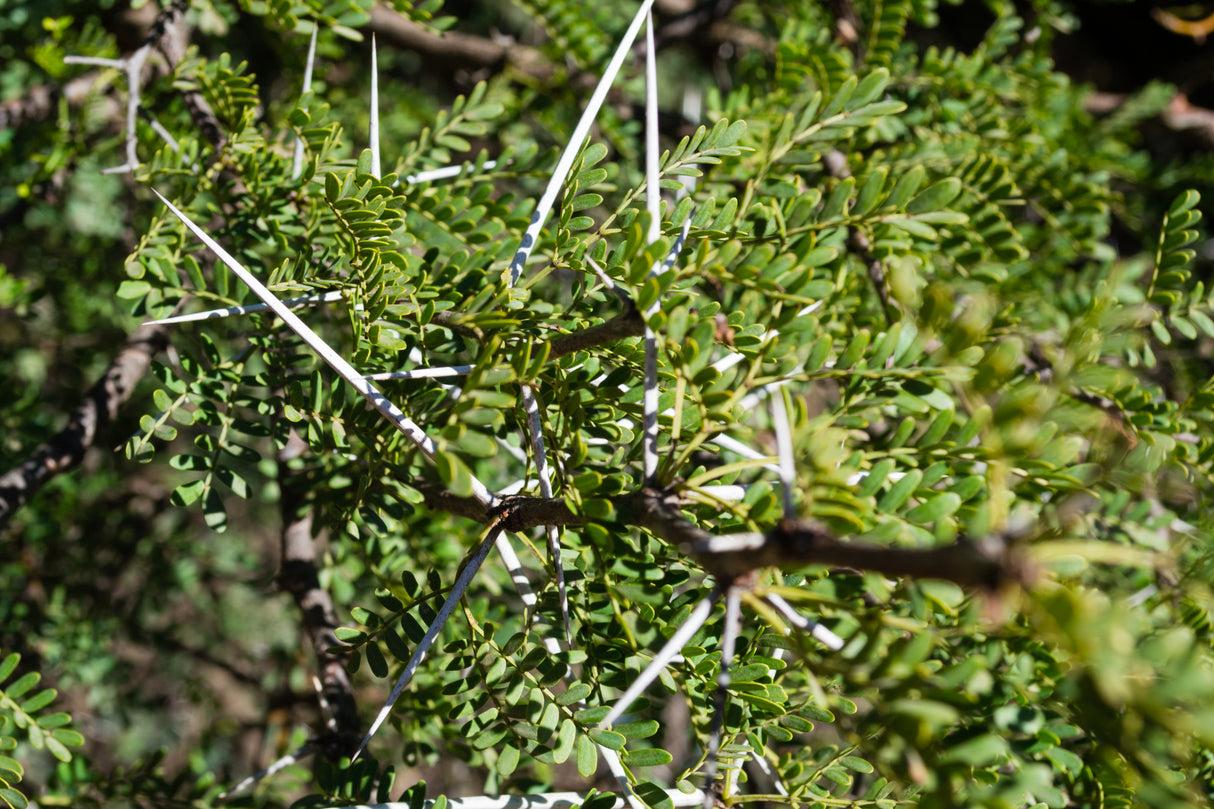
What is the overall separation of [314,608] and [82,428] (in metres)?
0.37

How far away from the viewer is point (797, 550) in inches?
13.8

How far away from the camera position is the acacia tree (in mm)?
372

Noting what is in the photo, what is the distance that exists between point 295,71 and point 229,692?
7.14ft

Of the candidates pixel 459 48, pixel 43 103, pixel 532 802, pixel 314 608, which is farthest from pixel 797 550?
pixel 43 103

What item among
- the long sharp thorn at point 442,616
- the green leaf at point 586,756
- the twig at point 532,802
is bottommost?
the twig at point 532,802

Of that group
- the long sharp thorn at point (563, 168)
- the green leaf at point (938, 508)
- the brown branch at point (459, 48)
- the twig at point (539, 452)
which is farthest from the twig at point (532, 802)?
the brown branch at point (459, 48)

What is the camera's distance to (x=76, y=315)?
4.85 ft

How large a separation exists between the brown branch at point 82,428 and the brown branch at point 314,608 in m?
0.22

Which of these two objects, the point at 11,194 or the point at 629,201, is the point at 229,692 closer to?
the point at 11,194

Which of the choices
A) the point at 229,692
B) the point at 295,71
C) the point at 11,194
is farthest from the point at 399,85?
the point at 229,692

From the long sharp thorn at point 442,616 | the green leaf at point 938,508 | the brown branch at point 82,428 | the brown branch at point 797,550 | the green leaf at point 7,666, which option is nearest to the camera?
the brown branch at point 797,550

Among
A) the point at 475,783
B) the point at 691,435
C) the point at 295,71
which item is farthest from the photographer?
the point at 475,783

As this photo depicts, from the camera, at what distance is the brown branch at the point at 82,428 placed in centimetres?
91

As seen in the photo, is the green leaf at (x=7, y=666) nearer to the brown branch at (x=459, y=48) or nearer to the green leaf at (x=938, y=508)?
the green leaf at (x=938, y=508)
